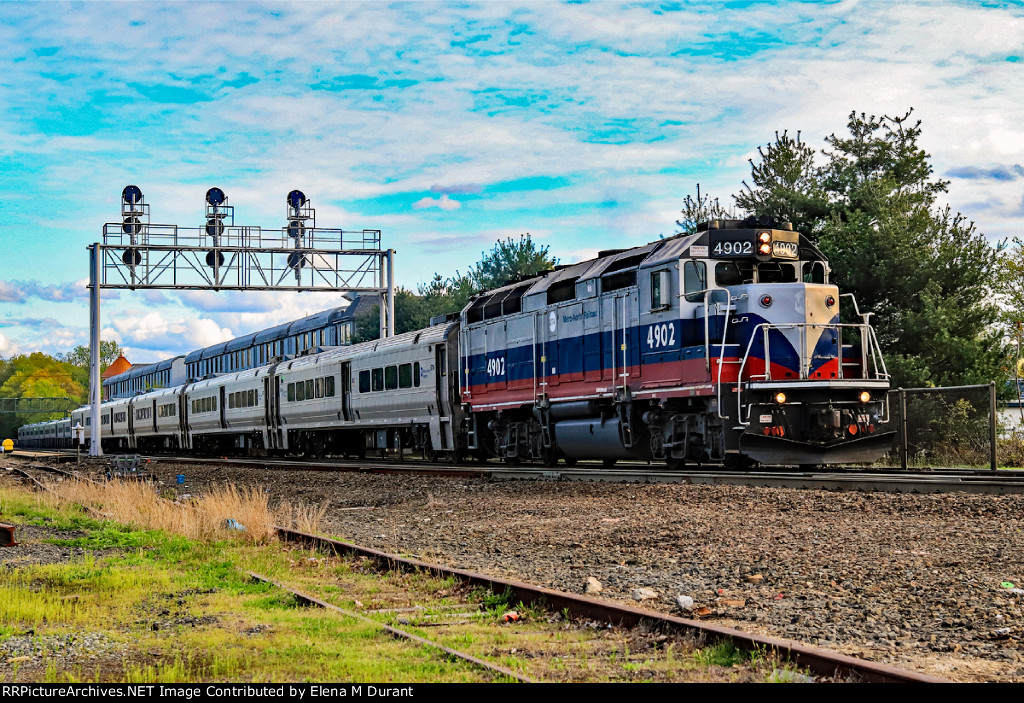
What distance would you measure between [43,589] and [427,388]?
17.4 metres

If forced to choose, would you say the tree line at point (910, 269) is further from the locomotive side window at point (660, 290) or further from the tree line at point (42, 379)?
the tree line at point (42, 379)

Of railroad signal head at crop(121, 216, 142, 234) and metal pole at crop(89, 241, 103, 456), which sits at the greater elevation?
railroad signal head at crop(121, 216, 142, 234)

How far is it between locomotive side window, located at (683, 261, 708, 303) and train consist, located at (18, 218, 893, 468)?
0.07ft

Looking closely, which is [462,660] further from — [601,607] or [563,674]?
[601,607]

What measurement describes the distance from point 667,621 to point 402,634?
1587mm

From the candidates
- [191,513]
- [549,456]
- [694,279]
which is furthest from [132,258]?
[694,279]

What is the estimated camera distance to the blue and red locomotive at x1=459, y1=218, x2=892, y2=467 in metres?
15.1

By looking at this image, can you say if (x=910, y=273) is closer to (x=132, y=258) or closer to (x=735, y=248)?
(x=735, y=248)

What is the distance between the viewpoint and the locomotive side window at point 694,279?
53.2 feet

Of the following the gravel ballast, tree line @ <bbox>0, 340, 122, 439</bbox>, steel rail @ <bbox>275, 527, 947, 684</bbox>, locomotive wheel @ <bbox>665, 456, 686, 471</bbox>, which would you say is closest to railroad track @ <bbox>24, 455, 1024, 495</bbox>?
the gravel ballast

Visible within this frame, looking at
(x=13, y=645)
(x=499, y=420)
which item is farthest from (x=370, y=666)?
(x=499, y=420)

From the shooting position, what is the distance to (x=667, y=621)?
19.7 ft

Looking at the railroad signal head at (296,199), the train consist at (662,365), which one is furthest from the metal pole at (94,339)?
the train consist at (662,365)

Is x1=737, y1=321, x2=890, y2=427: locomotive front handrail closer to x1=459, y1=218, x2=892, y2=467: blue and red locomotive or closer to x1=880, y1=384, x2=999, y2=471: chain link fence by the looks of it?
x1=459, y1=218, x2=892, y2=467: blue and red locomotive
